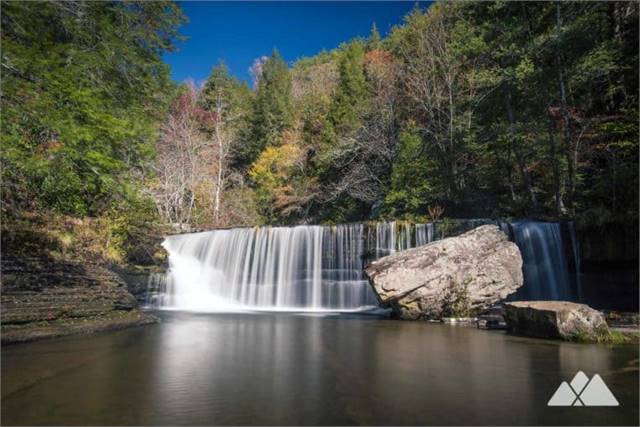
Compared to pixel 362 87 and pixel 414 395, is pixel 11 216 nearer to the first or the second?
pixel 414 395

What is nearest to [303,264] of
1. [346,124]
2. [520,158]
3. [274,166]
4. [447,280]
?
[447,280]

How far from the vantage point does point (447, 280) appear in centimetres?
1080

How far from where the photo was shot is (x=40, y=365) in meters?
5.52

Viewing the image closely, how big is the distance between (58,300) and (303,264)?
30.6 ft

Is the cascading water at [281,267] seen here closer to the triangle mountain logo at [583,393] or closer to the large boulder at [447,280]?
the large boulder at [447,280]

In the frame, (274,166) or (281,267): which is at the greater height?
(274,166)

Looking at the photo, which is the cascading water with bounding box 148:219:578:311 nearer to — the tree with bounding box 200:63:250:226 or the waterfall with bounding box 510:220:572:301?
the waterfall with bounding box 510:220:572:301

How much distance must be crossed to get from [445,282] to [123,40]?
9.86 meters

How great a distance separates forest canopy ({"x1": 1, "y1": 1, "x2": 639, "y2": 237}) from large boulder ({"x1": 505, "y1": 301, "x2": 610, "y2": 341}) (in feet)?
20.1

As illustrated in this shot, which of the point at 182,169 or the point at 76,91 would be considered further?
the point at 182,169

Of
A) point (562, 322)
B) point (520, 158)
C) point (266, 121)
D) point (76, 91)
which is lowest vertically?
point (562, 322)

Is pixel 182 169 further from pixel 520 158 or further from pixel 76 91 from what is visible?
pixel 76 91

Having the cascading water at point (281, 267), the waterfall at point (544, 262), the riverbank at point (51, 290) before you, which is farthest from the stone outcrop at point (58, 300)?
the waterfall at point (544, 262)

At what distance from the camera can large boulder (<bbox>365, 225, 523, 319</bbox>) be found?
10844 millimetres
